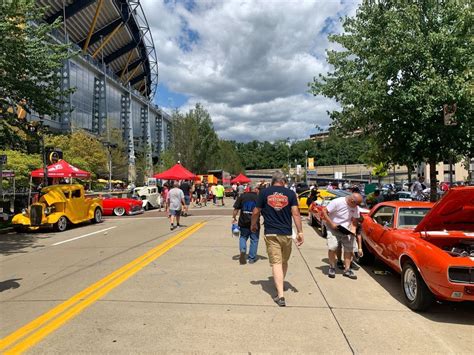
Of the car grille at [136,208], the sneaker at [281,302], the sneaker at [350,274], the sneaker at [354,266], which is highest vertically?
the car grille at [136,208]

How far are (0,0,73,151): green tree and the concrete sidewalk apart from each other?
26.0ft

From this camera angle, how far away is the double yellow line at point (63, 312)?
438 centimetres

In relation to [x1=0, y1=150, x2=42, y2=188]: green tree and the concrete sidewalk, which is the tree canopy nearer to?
[x1=0, y1=150, x2=42, y2=188]: green tree

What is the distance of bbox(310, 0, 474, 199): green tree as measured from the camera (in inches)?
452

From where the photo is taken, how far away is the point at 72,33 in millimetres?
59062

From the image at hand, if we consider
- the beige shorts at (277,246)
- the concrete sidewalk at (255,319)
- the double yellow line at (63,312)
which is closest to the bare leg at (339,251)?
the concrete sidewalk at (255,319)

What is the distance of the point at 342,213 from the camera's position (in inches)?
299

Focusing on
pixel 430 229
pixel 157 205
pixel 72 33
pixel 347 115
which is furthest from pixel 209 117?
pixel 430 229

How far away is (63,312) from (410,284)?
4.66 metres

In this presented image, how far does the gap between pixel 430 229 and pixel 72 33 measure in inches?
2464

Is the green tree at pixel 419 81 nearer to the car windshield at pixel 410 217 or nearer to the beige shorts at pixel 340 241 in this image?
the car windshield at pixel 410 217

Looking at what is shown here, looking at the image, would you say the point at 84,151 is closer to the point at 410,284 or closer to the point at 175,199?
the point at 175,199

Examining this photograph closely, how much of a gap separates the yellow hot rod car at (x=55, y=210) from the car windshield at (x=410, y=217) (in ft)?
40.0

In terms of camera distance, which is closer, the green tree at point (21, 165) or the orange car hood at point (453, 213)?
the orange car hood at point (453, 213)
